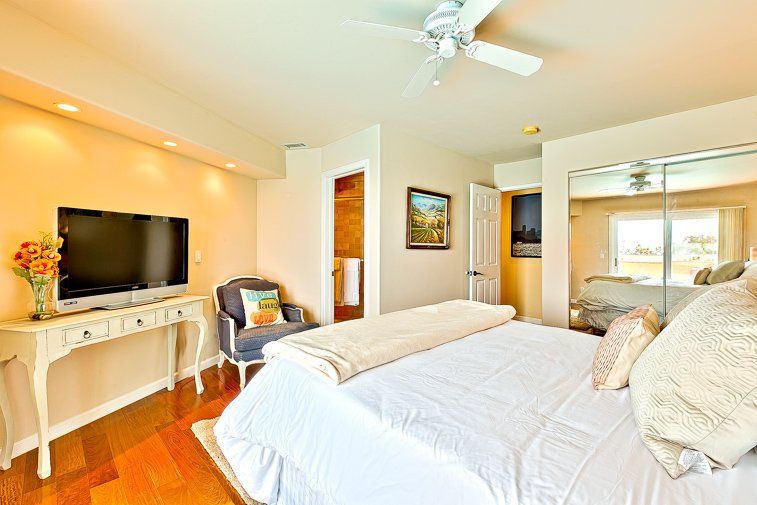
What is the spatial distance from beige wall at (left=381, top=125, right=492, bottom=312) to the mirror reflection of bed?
1182 mm

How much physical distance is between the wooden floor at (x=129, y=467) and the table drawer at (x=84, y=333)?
2.29ft

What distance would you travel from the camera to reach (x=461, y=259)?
4.05 metres

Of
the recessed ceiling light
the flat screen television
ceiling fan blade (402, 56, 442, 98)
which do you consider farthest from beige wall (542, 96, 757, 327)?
the recessed ceiling light

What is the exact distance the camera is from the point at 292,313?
3557 mm

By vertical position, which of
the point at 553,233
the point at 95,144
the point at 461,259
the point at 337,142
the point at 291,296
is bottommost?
the point at 291,296

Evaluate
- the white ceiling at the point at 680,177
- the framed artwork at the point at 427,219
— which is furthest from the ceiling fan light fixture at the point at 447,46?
the white ceiling at the point at 680,177

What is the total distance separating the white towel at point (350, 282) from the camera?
475 centimetres

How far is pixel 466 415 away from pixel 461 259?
3.13 meters

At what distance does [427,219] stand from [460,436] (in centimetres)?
281

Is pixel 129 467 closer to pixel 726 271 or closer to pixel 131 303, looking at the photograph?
pixel 131 303

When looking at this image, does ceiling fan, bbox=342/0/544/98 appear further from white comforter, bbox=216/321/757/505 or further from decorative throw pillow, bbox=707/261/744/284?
decorative throw pillow, bbox=707/261/744/284

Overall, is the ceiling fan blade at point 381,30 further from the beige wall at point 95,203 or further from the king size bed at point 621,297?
the king size bed at point 621,297

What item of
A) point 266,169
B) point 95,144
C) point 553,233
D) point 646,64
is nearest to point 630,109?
point 646,64

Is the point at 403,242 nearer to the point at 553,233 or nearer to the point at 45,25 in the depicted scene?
the point at 553,233
